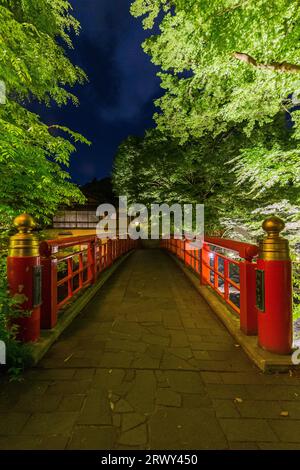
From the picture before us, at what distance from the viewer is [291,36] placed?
15.9 ft

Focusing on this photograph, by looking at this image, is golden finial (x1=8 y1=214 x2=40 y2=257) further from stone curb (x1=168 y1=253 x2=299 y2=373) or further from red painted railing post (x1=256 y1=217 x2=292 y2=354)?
stone curb (x1=168 y1=253 x2=299 y2=373)

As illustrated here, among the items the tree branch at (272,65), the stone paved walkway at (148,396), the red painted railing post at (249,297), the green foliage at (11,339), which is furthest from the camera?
the tree branch at (272,65)

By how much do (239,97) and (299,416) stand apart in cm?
687

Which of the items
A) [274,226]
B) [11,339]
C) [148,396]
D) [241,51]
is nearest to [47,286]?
[11,339]

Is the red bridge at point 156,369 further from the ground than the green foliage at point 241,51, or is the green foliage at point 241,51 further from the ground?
the green foliage at point 241,51

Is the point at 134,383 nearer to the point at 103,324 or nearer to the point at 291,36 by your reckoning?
the point at 103,324

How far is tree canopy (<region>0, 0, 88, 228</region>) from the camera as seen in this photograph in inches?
176

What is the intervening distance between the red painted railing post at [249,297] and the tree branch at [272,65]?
4361 millimetres

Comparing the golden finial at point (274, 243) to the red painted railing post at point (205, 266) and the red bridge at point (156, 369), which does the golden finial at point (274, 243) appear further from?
the red painted railing post at point (205, 266)

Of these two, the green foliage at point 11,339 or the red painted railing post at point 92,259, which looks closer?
the green foliage at point 11,339

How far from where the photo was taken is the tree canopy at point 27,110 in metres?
4.47

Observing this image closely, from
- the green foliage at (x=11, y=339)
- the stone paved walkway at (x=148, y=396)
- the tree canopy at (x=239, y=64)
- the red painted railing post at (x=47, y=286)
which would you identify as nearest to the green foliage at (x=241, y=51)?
the tree canopy at (x=239, y=64)

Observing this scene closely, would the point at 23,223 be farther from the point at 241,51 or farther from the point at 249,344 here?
the point at 241,51
